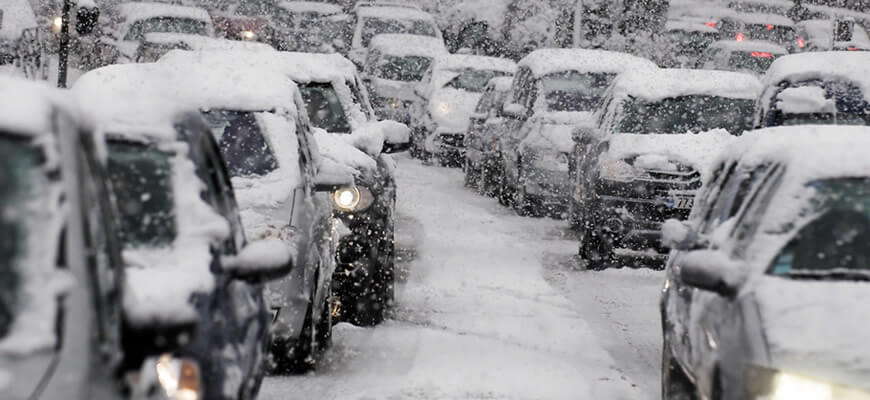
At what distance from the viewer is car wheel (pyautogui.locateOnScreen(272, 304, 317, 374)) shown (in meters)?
7.69

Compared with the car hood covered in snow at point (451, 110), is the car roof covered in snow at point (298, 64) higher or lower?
higher

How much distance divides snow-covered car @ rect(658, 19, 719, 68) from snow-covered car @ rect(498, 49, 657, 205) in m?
19.0

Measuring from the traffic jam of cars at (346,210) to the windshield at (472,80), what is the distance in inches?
131

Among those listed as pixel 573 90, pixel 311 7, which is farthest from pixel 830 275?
pixel 311 7

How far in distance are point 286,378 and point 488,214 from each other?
9.68 m

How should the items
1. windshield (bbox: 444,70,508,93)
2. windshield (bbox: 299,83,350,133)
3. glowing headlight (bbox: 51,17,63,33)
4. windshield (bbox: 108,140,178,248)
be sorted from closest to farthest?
windshield (bbox: 108,140,178,248), windshield (bbox: 299,83,350,133), glowing headlight (bbox: 51,17,63,33), windshield (bbox: 444,70,508,93)

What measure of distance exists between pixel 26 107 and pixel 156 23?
24.7 metres

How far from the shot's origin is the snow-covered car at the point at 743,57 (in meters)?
29.7

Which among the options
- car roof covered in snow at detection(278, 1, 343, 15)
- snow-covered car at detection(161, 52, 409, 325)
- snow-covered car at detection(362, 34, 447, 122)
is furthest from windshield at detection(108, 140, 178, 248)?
car roof covered in snow at detection(278, 1, 343, 15)

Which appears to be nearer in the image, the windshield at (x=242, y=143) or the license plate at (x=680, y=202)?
the windshield at (x=242, y=143)

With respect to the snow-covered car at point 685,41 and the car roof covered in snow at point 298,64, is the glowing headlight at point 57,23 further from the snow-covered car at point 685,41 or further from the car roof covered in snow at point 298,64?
Answer: the snow-covered car at point 685,41

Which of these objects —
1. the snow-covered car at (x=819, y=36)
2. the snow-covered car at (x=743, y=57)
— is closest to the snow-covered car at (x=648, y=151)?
the snow-covered car at (x=743, y=57)

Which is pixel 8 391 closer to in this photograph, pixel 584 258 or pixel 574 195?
pixel 584 258

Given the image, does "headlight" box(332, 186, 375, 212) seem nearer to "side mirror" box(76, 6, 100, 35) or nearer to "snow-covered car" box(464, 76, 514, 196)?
"side mirror" box(76, 6, 100, 35)
